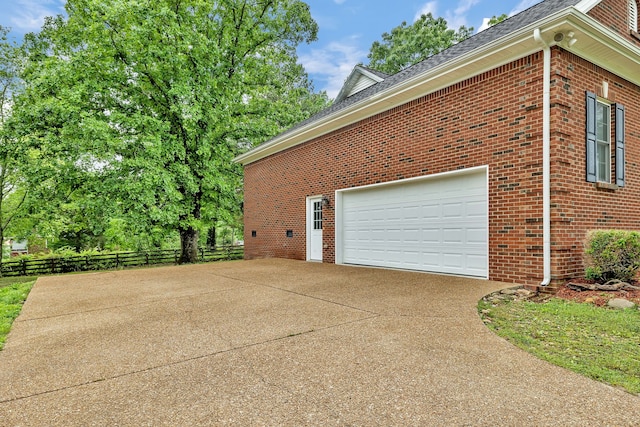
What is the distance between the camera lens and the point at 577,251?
555 centimetres

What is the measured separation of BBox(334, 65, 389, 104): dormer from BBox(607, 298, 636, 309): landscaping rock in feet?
29.3

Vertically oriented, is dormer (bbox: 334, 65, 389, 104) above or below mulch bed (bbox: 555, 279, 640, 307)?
above

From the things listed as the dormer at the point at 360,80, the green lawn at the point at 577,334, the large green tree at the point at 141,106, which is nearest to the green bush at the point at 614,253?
the green lawn at the point at 577,334

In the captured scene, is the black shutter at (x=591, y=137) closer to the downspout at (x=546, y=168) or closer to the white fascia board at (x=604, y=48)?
the white fascia board at (x=604, y=48)

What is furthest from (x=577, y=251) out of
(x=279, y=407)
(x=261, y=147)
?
(x=261, y=147)

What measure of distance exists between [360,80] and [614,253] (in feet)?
30.7

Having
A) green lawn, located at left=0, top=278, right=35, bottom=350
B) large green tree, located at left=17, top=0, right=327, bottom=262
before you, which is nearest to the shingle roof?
large green tree, located at left=17, top=0, right=327, bottom=262

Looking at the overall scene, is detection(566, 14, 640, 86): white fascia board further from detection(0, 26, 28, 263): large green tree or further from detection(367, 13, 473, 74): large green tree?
detection(367, 13, 473, 74): large green tree

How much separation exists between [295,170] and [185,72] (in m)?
5.35

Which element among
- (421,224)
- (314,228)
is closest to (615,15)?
(421,224)

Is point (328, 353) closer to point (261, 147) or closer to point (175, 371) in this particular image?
point (175, 371)

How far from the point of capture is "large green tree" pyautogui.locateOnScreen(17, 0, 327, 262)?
37.0 ft

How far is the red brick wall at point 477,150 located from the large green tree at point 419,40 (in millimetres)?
16664

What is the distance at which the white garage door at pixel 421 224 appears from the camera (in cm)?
648
